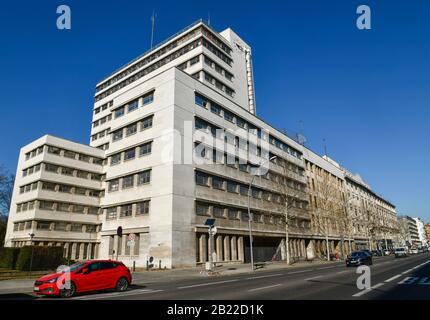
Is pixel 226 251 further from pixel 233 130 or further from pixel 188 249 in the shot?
pixel 233 130

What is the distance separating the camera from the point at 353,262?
2605cm

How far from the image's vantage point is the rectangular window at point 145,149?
112 ft

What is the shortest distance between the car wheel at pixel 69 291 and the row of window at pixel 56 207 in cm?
3727

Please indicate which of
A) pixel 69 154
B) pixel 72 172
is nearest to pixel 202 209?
pixel 72 172

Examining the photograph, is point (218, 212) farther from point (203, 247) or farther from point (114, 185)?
point (114, 185)

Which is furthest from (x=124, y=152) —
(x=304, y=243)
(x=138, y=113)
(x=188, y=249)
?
(x=304, y=243)

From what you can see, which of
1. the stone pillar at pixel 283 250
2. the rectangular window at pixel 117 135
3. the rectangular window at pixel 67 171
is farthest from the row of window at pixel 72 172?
the stone pillar at pixel 283 250

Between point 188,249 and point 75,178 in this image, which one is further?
point 75,178

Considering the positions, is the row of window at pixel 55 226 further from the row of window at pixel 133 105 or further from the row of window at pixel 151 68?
the row of window at pixel 151 68

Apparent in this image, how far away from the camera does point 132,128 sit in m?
37.6

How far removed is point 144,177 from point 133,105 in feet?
34.0

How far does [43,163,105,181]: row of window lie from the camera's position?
46416 mm

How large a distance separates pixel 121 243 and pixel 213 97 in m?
20.6

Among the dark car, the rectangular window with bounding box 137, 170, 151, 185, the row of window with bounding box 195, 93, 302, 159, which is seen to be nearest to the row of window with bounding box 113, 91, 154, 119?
the row of window with bounding box 195, 93, 302, 159
